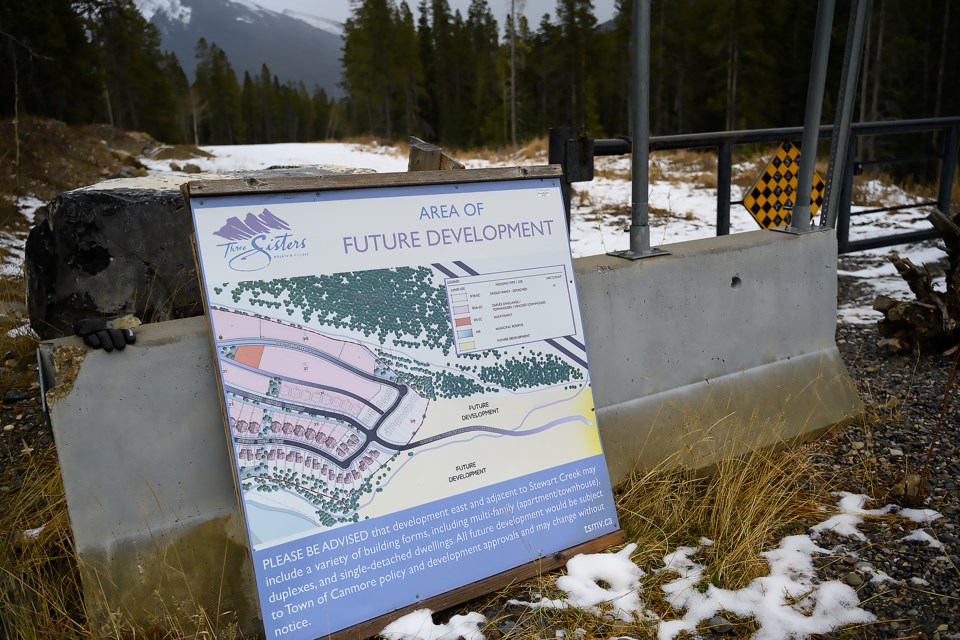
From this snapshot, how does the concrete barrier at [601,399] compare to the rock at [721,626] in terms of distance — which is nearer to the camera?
the concrete barrier at [601,399]

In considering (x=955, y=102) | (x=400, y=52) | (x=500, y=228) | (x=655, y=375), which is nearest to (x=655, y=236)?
(x=655, y=375)

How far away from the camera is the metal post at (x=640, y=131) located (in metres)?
3.23

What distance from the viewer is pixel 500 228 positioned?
281 centimetres

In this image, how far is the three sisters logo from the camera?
2.30m

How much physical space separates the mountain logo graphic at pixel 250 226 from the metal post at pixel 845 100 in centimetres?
312

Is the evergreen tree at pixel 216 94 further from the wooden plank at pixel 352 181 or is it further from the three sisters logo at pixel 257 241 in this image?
the three sisters logo at pixel 257 241

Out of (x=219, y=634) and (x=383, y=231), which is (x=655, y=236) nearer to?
(x=383, y=231)

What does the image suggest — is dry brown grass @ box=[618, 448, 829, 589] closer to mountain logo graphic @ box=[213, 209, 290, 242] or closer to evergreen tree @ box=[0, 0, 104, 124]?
mountain logo graphic @ box=[213, 209, 290, 242]

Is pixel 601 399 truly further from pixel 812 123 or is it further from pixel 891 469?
pixel 812 123

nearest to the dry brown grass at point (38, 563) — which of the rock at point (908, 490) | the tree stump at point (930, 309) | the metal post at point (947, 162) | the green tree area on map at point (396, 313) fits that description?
the green tree area on map at point (396, 313)

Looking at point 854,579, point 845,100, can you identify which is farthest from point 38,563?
point 845,100

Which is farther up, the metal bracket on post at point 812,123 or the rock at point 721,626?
the metal bracket on post at point 812,123

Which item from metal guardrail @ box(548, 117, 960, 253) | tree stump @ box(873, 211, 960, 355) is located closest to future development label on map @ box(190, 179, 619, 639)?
metal guardrail @ box(548, 117, 960, 253)

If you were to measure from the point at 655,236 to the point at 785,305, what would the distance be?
5.97 m
